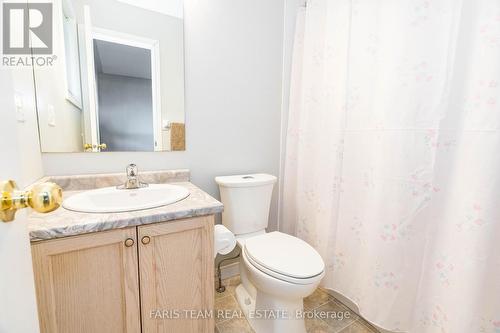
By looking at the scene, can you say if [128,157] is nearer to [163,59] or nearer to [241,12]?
[163,59]

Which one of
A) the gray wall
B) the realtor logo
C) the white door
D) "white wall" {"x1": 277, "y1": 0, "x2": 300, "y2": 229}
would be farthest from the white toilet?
the realtor logo

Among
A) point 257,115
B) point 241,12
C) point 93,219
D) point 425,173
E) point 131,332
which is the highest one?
point 241,12

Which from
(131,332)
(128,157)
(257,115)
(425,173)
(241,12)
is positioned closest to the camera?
(131,332)

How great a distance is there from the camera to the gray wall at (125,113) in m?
1.20

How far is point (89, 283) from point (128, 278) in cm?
12

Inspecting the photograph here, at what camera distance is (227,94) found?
151 cm

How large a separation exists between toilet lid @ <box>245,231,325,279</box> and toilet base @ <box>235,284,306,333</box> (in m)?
0.22

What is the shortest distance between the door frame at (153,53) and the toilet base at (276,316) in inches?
40.3

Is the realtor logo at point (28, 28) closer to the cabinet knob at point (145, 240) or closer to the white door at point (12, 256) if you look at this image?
the white door at point (12, 256)

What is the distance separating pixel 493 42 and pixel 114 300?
1.63 meters

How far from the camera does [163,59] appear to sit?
1.31 m

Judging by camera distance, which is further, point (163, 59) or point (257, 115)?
point (257, 115)

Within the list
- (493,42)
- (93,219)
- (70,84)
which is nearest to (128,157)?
(70,84)

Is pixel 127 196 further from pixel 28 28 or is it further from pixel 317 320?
pixel 317 320
